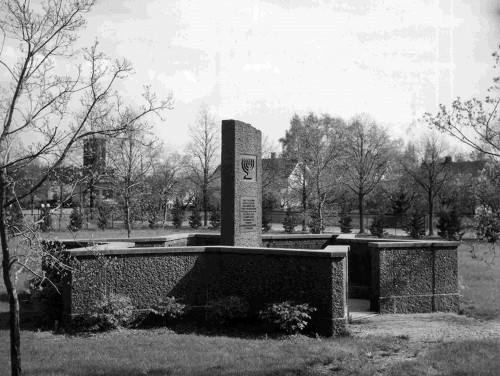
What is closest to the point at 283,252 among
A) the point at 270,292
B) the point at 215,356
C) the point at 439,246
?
the point at 270,292

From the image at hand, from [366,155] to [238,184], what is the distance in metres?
33.4

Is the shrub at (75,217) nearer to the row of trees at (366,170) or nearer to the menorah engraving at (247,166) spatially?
the menorah engraving at (247,166)

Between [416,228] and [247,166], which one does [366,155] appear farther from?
[247,166]

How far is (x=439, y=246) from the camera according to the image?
471 inches

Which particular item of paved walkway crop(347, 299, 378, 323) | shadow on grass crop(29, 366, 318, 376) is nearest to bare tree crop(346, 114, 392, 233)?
paved walkway crop(347, 299, 378, 323)

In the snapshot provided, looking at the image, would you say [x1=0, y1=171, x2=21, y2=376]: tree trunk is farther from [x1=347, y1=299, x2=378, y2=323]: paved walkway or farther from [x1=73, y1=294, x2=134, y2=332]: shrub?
[x1=347, y1=299, x2=378, y2=323]: paved walkway

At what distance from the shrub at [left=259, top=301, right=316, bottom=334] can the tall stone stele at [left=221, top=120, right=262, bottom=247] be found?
10.4ft

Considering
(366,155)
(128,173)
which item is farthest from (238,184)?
(366,155)

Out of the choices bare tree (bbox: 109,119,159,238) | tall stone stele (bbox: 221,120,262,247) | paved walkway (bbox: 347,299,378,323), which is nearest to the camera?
paved walkway (bbox: 347,299,378,323)

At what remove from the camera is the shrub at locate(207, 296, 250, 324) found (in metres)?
10.3

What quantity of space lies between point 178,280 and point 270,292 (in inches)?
71.8

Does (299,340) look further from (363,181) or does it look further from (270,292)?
(363,181)

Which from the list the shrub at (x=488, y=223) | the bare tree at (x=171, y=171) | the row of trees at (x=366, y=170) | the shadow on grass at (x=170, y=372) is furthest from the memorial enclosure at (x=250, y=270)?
the bare tree at (x=171, y=171)

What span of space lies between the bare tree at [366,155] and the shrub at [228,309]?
33818 millimetres
